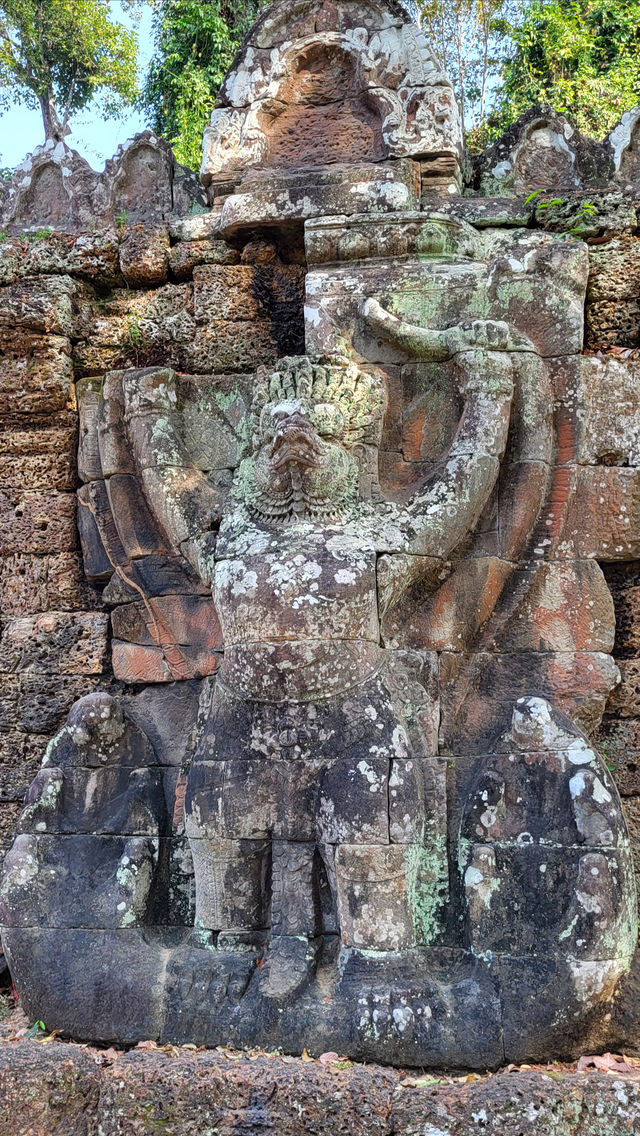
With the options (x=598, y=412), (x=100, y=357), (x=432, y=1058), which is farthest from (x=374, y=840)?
(x=100, y=357)

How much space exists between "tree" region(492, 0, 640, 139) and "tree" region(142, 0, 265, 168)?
355 centimetres

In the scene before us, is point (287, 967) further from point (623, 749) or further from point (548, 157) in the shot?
point (548, 157)

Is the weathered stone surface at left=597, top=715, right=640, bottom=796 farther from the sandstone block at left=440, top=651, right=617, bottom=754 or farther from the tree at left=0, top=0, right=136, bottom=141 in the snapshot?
the tree at left=0, top=0, right=136, bottom=141

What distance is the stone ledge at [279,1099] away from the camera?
367 cm

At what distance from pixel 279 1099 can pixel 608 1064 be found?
1.28 m

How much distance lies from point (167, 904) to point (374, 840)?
114 centimetres

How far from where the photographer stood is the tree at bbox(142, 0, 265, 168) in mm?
13430

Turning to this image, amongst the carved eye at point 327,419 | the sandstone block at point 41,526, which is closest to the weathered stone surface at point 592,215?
the carved eye at point 327,419

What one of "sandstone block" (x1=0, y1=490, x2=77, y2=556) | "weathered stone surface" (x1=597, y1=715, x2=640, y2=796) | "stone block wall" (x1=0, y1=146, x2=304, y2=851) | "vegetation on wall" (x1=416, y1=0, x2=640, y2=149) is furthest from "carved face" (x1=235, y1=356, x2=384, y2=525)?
"vegetation on wall" (x1=416, y1=0, x2=640, y2=149)

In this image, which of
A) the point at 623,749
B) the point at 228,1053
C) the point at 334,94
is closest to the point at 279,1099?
the point at 228,1053

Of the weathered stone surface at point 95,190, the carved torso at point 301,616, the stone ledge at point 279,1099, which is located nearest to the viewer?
the stone ledge at point 279,1099

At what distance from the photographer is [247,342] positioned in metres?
5.82

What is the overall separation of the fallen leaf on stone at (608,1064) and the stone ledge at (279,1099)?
0.63ft

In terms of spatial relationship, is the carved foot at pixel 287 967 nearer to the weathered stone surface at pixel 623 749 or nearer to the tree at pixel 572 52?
the weathered stone surface at pixel 623 749
